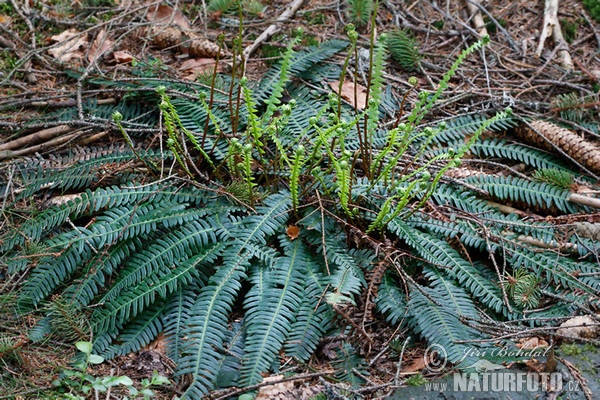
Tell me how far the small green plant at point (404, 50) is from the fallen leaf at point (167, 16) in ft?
4.72

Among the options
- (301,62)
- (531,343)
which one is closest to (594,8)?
(301,62)

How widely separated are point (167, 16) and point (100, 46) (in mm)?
602

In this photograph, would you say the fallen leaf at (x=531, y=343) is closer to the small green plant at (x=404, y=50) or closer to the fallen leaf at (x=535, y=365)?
the fallen leaf at (x=535, y=365)

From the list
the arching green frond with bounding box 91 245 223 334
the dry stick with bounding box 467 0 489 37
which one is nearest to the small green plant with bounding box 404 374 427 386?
the arching green frond with bounding box 91 245 223 334

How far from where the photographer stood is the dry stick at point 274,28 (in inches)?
152

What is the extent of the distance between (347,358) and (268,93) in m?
1.62

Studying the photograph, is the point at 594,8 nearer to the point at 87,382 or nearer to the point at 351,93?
the point at 351,93

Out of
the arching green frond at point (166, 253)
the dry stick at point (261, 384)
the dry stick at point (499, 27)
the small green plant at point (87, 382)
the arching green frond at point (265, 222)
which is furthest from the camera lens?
the dry stick at point (499, 27)

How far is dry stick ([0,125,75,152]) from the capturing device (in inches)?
129

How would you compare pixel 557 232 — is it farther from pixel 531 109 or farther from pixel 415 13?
pixel 415 13

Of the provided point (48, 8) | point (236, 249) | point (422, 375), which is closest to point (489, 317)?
point (422, 375)

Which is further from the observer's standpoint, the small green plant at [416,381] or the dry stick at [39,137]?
the dry stick at [39,137]

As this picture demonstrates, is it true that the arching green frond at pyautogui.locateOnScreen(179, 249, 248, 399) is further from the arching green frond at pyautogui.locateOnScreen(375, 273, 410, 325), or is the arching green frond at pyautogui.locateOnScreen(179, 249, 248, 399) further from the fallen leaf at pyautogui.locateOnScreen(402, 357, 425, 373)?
the fallen leaf at pyautogui.locateOnScreen(402, 357, 425, 373)

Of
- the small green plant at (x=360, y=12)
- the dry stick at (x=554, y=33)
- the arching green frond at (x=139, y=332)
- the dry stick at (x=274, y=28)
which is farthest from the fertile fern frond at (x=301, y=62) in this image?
the dry stick at (x=554, y=33)
